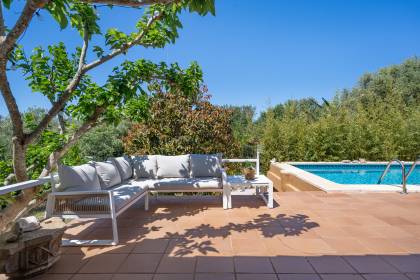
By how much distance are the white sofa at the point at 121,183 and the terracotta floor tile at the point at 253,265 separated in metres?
1.44

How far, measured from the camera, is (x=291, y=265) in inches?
90.7

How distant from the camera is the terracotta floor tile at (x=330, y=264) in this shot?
2.21 meters

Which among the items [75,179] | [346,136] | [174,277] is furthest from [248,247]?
[346,136]

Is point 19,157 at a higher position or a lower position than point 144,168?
higher

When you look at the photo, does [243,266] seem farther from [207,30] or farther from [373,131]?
[373,131]

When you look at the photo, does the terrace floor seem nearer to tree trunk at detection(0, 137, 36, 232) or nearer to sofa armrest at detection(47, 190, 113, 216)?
sofa armrest at detection(47, 190, 113, 216)

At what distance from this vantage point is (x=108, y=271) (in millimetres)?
2275

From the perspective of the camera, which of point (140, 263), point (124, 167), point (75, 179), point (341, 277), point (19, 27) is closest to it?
point (19, 27)

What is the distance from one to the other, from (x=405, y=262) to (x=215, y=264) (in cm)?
176

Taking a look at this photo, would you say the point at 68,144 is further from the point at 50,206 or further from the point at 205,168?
the point at 205,168

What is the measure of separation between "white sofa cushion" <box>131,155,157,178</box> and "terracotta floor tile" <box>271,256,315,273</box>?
2959 millimetres

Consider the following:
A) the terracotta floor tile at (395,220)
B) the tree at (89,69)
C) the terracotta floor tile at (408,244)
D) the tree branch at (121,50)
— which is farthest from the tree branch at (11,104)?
the terracotta floor tile at (395,220)

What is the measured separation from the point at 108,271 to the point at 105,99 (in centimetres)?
191

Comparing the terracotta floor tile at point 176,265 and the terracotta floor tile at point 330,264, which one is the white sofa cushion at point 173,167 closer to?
the terracotta floor tile at point 176,265
